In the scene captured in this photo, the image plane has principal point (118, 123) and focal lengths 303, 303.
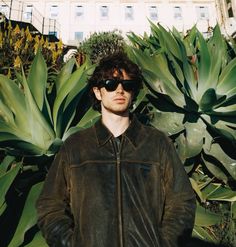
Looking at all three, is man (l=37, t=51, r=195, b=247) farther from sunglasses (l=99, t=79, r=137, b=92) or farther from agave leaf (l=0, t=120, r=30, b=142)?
agave leaf (l=0, t=120, r=30, b=142)

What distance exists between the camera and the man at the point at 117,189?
1.40 m

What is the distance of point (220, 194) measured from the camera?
2.63 meters

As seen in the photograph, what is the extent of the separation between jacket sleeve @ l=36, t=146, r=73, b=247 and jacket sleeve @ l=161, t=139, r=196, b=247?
47 cm

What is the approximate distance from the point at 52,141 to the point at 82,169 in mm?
976

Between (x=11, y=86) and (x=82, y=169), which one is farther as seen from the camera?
(x=11, y=86)

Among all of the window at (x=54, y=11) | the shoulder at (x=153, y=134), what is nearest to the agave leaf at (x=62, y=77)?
the shoulder at (x=153, y=134)

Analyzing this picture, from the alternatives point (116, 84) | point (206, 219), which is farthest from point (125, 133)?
point (206, 219)

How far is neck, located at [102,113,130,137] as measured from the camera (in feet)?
5.51

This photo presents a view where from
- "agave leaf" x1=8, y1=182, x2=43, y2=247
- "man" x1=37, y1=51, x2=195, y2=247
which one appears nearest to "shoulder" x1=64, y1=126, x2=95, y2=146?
"man" x1=37, y1=51, x2=195, y2=247

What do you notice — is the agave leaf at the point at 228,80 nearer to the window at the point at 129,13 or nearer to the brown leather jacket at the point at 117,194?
the brown leather jacket at the point at 117,194

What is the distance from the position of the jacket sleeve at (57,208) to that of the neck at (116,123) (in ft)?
0.93

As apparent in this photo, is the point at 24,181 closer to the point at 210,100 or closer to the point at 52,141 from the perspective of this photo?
the point at 52,141

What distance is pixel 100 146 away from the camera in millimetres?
1581

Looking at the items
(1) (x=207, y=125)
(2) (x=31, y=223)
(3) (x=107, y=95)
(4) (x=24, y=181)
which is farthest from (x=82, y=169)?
(1) (x=207, y=125)
